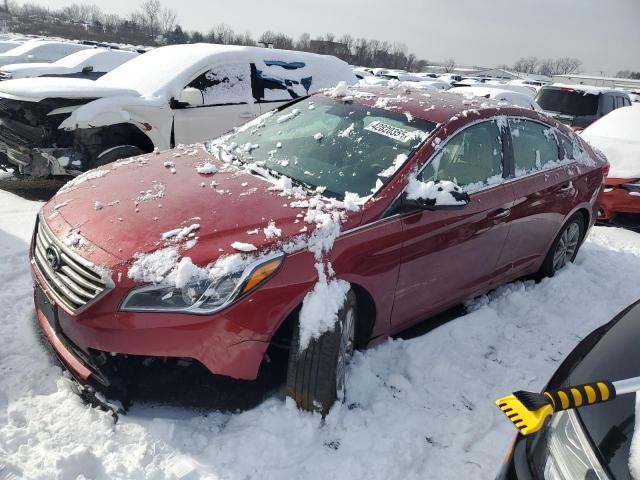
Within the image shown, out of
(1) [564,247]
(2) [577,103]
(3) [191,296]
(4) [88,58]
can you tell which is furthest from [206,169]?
(2) [577,103]

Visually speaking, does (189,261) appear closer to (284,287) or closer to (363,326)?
(284,287)

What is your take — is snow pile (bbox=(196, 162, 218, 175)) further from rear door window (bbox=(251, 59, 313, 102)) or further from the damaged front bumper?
rear door window (bbox=(251, 59, 313, 102))

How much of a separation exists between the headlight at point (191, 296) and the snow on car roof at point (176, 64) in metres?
4.09

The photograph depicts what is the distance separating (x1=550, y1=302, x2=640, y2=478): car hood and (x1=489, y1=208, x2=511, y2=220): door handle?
1.34 m

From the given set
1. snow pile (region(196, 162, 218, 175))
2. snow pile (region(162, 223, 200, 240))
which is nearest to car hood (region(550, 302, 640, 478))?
snow pile (region(162, 223, 200, 240))

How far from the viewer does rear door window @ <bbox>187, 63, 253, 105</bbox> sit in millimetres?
6090

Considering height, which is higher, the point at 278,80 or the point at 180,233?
the point at 278,80

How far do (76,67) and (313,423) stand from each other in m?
10.1

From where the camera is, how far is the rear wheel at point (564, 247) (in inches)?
179

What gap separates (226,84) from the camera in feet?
20.5

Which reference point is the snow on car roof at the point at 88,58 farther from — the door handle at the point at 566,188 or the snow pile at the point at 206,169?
the door handle at the point at 566,188

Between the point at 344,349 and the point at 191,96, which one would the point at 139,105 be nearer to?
the point at 191,96

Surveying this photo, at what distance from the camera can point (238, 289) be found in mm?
2254

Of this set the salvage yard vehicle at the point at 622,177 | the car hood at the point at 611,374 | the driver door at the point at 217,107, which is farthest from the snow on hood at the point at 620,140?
the car hood at the point at 611,374
